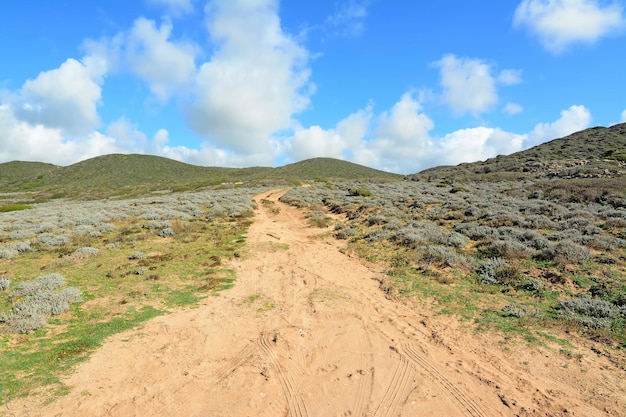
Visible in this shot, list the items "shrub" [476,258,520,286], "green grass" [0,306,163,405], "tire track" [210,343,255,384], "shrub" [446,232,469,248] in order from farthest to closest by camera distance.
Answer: "shrub" [446,232,469,248] → "shrub" [476,258,520,286] → "tire track" [210,343,255,384] → "green grass" [0,306,163,405]

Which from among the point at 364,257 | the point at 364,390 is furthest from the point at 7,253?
the point at 364,390

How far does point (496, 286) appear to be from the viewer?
11555mm

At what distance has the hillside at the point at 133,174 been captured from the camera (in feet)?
314

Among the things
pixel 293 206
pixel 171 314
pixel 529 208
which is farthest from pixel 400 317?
pixel 293 206

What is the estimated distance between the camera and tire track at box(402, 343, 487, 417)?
234 inches

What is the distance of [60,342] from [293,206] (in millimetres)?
27899

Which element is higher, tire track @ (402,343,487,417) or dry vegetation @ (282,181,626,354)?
dry vegetation @ (282,181,626,354)

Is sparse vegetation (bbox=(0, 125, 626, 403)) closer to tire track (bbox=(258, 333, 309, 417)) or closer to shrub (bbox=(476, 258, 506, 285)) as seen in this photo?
shrub (bbox=(476, 258, 506, 285))

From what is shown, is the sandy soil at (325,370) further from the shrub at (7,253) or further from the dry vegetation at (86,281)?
the shrub at (7,253)

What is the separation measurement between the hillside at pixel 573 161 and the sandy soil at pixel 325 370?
45556 millimetres

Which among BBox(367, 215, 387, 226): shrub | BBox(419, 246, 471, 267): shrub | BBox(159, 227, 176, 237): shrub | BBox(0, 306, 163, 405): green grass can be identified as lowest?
BBox(0, 306, 163, 405): green grass

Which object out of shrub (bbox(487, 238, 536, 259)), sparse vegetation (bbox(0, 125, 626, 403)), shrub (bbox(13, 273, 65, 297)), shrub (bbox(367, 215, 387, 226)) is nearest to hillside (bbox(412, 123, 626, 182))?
sparse vegetation (bbox(0, 125, 626, 403))

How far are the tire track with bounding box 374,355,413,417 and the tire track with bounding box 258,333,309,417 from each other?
142 cm

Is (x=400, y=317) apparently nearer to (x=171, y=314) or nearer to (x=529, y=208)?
(x=171, y=314)
